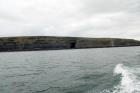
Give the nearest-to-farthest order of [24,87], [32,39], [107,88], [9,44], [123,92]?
1. [123,92]
2. [107,88]
3. [24,87]
4. [9,44]
5. [32,39]

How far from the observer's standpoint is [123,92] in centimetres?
1717

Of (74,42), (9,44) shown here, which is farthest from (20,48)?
(74,42)

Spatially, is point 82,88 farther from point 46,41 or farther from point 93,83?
point 46,41

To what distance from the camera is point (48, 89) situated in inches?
771

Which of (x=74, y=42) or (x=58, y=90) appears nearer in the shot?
(x=58, y=90)

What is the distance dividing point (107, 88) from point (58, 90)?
466cm

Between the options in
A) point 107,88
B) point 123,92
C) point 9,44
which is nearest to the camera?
point 123,92

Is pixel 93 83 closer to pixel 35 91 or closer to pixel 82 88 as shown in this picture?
pixel 82 88

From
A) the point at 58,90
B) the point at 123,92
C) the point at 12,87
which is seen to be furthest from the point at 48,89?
the point at 123,92

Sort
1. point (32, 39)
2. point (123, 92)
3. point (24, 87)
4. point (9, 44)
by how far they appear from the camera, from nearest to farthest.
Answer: point (123, 92) → point (24, 87) → point (9, 44) → point (32, 39)

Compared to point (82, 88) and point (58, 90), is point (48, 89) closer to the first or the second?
point (58, 90)

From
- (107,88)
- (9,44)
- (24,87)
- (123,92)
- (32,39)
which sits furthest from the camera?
(32,39)

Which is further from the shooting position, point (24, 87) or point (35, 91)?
point (24, 87)

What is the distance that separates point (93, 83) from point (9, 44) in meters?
162
